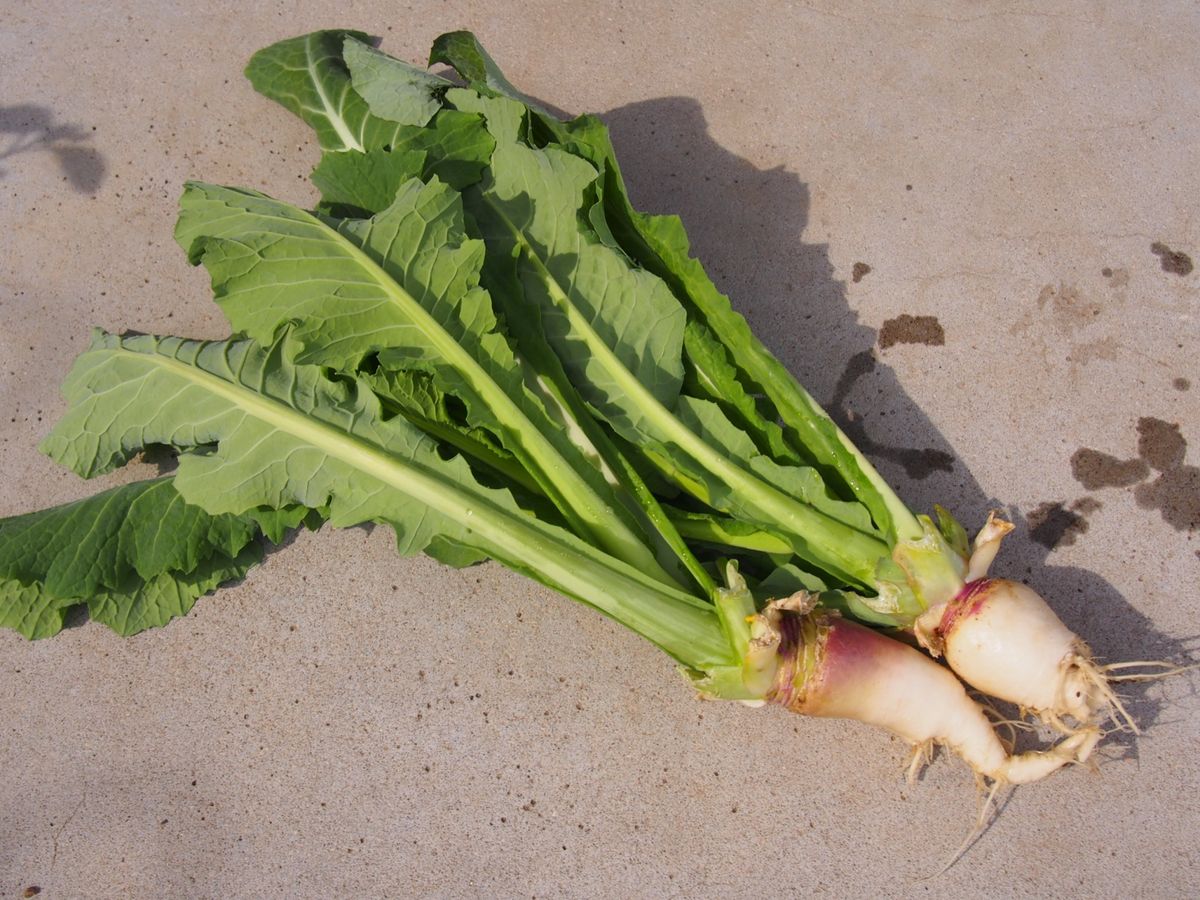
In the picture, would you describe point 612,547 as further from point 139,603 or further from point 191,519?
point 139,603

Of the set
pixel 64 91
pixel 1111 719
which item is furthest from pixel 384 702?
pixel 64 91

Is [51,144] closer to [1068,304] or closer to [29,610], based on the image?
[29,610]

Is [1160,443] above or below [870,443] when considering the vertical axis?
above

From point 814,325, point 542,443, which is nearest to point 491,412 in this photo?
point 542,443

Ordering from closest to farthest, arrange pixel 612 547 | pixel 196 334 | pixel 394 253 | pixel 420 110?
1. pixel 394 253
2. pixel 612 547
3. pixel 420 110
4. pixel 196 334

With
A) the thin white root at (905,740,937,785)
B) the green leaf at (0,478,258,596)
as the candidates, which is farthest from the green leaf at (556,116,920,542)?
the green leaf at (0,478,258,596)
